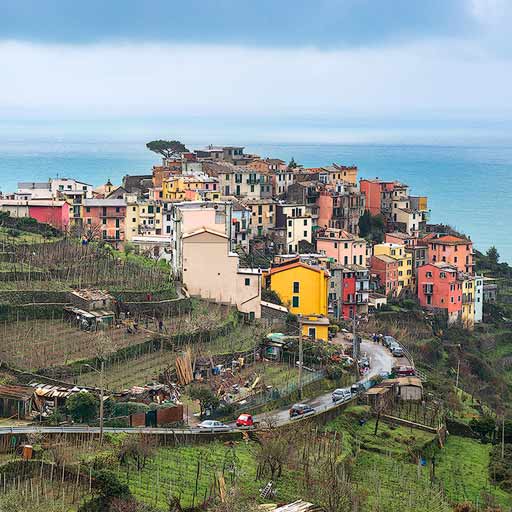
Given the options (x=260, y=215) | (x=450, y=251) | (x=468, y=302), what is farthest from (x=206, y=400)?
(x=450, y=251)

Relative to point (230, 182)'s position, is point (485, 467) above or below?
below

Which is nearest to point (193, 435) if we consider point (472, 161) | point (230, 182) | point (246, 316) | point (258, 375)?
point (258, 375)

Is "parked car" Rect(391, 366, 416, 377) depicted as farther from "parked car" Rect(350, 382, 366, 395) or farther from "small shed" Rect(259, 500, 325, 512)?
"small shed" Rect(259, 500, 325, 512)

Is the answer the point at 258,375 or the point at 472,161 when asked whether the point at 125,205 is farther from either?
the point at 472,161

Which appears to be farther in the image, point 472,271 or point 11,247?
point 472,271

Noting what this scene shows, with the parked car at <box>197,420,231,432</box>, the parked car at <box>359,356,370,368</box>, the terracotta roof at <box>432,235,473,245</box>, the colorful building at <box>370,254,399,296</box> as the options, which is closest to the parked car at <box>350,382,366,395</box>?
the parked car at <box>359,356,370,368</box>

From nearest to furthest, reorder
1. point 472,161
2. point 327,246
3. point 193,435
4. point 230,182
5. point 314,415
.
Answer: point 193,435 → point 314,415 → point 327,246 → point 230,182 → point 472,161

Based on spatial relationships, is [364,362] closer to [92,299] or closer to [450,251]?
[92,299]

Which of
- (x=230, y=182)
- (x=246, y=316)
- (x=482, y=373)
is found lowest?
(x=482, y=373)
